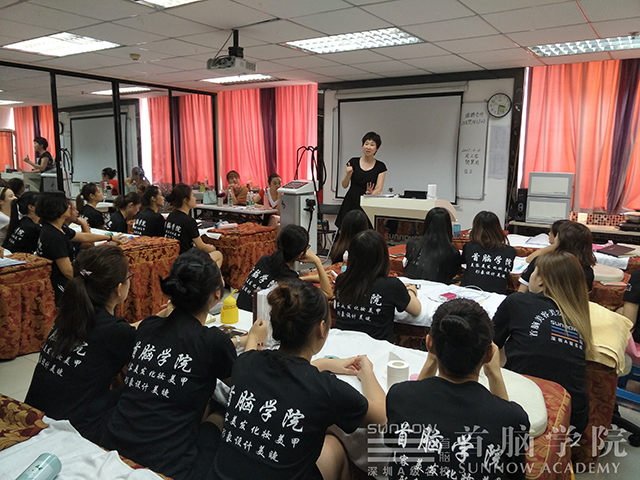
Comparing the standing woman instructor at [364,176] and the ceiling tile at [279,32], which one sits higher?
the ceiling tile at [279,32]

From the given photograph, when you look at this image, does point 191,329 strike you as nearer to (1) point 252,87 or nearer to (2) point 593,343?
(2) point 593,343

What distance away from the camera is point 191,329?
4.93ft

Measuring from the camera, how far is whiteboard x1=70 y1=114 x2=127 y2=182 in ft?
21.8

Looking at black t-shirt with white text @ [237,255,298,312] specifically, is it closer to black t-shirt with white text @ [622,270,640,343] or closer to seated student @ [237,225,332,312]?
seated student @ [237,225,332,312]

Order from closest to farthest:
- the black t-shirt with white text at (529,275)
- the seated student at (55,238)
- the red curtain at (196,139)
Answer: the black t-shirt with white text at (529,275) < the seated student at (55,238) < the red curtain at (196,139)

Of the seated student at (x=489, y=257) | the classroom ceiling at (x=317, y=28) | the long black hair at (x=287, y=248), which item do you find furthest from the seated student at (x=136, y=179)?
the seated student at (x=489, y=257)

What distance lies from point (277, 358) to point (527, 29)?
3.86 metres

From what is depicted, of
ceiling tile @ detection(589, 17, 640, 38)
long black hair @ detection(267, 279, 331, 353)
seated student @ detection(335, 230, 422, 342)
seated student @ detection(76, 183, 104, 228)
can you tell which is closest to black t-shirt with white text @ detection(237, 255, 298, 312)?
seated student @ detection(335, 230, 422, 342)

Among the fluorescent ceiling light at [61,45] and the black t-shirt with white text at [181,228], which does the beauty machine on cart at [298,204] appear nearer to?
the black t-shirt with white text at [181,228]

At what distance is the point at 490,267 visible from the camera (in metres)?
3.00

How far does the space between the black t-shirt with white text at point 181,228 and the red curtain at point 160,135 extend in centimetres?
424

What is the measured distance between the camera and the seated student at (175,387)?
1.42 meters

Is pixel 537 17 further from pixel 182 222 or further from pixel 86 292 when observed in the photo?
pixel 86 292

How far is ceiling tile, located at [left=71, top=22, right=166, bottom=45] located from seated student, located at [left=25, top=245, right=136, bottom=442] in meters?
3.18
